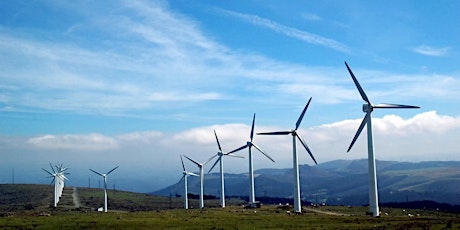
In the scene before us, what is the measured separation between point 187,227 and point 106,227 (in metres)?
12.7

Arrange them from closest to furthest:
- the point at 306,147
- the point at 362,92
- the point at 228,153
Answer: the point at 362,92 → the point at 306,147 → the point at 228,153

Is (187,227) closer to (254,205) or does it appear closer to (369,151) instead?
(369,151)

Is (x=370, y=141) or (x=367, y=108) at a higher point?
(x=367, y=108)

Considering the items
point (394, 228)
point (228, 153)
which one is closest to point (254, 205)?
point (228, 153)

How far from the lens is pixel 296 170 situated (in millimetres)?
120562

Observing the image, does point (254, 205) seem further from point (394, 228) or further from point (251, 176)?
point (394, 228)

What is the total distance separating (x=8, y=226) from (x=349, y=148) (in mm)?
57690

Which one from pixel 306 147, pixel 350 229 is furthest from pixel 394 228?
pixel 306 147

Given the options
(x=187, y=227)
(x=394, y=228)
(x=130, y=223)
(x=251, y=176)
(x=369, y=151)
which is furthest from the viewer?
Answer: (x=251, y=176)

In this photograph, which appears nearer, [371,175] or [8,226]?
[8,226]

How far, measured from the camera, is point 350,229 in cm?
7150

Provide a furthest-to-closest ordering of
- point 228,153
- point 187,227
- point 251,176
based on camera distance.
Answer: point 228,153 < point 251,176 < point 187,227

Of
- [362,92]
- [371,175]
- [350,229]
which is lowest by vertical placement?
[350,229]

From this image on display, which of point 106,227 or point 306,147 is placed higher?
point 306,147
